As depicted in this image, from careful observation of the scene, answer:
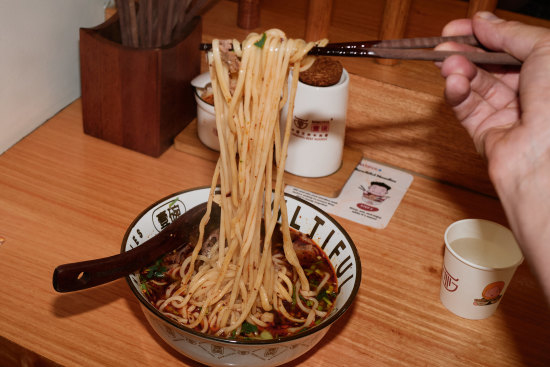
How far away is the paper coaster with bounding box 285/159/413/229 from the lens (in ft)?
4.65

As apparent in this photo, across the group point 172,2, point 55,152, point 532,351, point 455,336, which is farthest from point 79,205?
point 532,351

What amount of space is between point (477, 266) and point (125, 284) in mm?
625

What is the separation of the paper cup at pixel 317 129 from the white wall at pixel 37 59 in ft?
1.85

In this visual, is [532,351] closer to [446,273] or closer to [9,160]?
[446,273]

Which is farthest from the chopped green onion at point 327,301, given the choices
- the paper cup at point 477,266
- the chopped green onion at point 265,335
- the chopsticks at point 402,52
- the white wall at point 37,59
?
the white wall at point 37,59

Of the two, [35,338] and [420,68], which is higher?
[420,68]

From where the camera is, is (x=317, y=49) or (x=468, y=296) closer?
(x=317, y=49)

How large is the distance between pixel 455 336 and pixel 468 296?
76 mm

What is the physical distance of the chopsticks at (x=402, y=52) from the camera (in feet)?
3.12

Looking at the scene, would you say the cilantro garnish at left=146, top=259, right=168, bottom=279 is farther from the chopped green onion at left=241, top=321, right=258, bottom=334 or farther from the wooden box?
the wooden box

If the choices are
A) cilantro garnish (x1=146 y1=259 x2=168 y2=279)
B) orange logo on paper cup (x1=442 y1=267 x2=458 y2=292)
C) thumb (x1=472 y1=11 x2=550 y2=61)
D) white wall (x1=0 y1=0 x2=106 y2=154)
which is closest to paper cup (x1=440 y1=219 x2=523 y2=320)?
orange logo on paper cup (x1=442 y1=267 x2=458 y2=292)

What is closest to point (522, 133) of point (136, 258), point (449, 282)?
point (449, 282)

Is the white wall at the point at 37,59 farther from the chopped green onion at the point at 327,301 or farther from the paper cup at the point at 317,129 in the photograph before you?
the chopped green onion at the point at 327,301

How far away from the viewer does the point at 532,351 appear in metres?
1.16
